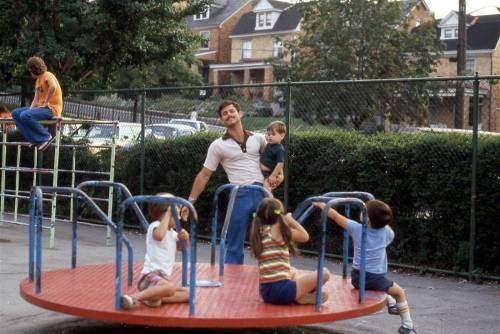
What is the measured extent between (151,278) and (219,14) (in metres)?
62.7

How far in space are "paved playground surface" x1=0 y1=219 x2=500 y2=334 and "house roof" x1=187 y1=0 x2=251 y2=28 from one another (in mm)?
55503

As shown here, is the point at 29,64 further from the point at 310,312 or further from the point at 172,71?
the point at 172,71

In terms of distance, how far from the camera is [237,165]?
7.74 m

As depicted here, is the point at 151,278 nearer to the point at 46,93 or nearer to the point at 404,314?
the point at 404,314

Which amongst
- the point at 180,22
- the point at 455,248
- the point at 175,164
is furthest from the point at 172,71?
the point at 455,248

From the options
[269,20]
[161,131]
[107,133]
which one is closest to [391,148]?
[161,131]

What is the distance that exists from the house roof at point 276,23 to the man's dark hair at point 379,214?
165 ft

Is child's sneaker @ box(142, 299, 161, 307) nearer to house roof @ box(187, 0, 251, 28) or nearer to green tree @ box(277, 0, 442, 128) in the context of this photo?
green tree @ box(277, 0, 442, 128)

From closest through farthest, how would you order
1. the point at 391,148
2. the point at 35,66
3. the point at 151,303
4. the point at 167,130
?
1. the point at 151,303
2. the point at 391,148
3. the point at 35,66
4. the point at 167,130

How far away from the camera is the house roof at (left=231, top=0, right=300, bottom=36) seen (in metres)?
59.0

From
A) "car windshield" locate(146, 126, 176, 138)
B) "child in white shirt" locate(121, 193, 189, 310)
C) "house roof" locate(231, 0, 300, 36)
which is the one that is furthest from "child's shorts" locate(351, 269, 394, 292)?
"house roof" locate(231, 0, 300, 36)

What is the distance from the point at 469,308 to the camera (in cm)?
808

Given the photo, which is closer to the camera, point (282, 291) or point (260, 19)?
point (282, 291)

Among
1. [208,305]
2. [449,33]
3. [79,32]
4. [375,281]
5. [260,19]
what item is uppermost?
[260,19]
